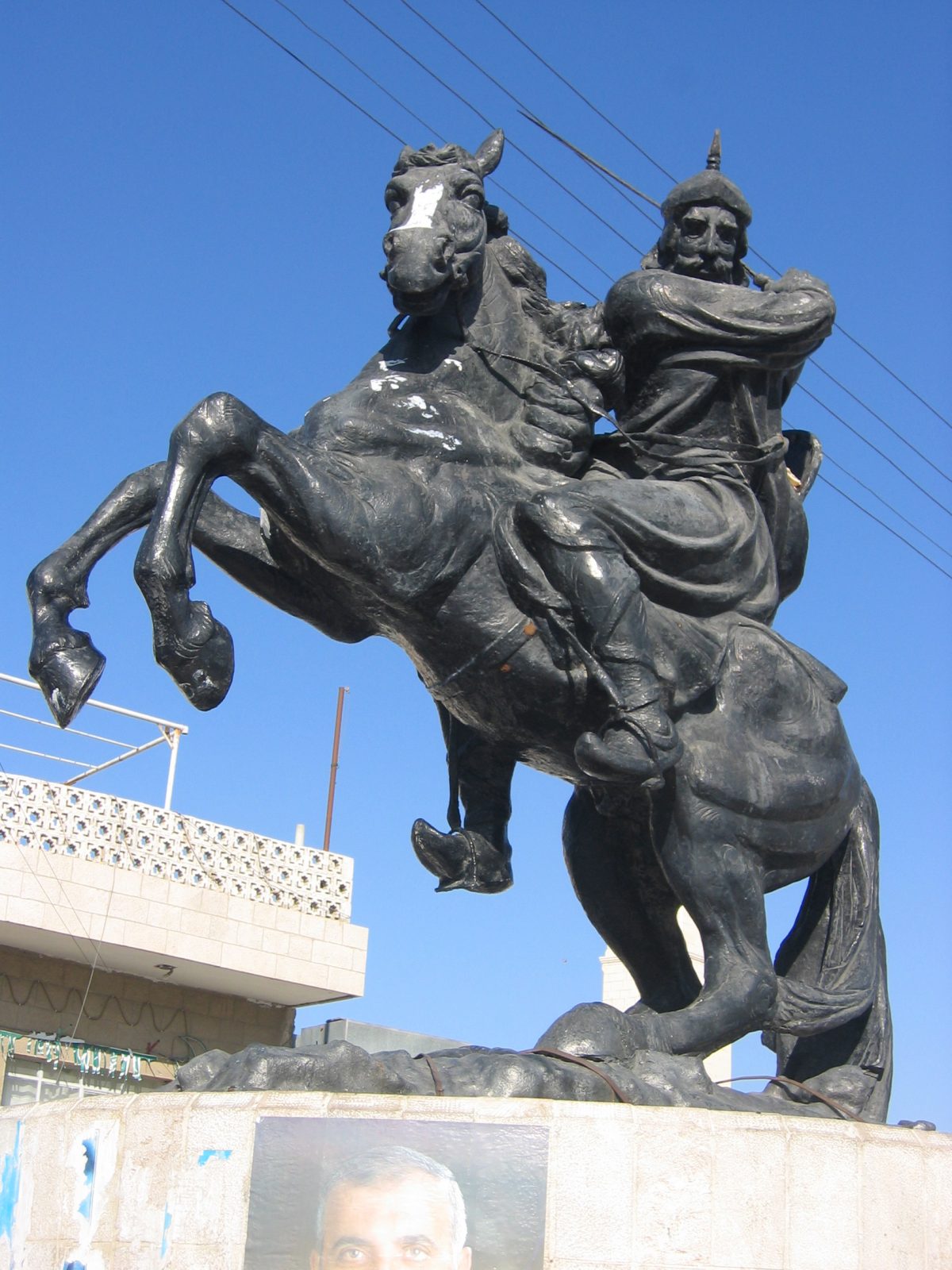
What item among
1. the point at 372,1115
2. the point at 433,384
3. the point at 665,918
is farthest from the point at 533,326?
Answer: the point at 372,1115

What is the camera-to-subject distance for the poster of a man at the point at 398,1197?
13.2 ft

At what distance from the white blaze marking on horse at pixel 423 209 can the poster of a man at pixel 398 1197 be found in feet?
10.0

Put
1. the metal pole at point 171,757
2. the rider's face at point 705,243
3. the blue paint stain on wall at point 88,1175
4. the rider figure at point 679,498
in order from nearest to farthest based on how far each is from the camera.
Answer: the blue paint stain on wall at point 88,1175 → the rider figure at point 679,498 → the rider's face at point 705,243 → the metal pole at point 171,757

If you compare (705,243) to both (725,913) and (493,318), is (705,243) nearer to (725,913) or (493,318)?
(493,318)

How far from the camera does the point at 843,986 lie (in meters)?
5.68

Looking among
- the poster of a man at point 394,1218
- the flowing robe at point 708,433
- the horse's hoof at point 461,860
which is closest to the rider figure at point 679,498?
the flowing robe at point 708,433

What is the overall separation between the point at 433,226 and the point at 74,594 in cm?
177

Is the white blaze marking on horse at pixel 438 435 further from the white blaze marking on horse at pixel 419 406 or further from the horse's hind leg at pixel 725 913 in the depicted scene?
the horse's hind leg at pixel 725 913

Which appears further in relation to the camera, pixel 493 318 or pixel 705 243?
pixel 705 243

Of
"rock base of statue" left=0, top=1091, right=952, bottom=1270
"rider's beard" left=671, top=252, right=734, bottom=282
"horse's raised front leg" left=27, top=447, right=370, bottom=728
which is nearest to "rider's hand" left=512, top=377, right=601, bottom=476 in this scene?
"rider's beard" left=671, top=252, right=734, bottom=282

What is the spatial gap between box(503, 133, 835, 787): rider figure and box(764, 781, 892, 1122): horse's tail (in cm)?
94

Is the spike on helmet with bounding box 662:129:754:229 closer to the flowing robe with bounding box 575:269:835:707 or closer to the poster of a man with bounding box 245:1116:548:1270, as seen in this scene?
the flowing robe with bounding box 575:269:835:707

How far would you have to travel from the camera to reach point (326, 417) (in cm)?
550

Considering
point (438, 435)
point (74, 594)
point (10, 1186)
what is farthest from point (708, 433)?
point (10, 1186)
